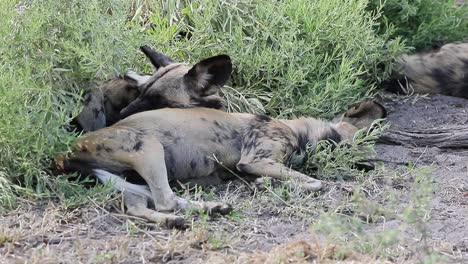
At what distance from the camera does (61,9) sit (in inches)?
194

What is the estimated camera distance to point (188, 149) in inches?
200

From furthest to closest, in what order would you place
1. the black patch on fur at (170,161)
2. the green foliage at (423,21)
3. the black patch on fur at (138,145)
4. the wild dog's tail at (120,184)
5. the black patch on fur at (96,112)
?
the green foliage at (423,21) < the black patch on fur at (96,112) < the black patch on fur at (170,161) < the black patch on fur at (138,145) < the wild dog's tail at (120,184)

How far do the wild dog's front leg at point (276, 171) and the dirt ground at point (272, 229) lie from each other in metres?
0.08

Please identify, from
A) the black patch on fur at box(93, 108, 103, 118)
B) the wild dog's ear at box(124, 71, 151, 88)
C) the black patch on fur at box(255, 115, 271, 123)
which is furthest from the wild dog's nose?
the black patch on fur at box(93, 108, 103, 118)

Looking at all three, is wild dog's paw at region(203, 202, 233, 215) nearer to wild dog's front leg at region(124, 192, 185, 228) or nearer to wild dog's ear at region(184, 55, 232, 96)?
wild dog's front leg at region(124, 192, 185, 228)

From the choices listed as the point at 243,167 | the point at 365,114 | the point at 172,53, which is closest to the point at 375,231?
the point at 243,167

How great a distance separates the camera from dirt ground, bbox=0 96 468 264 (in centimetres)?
379

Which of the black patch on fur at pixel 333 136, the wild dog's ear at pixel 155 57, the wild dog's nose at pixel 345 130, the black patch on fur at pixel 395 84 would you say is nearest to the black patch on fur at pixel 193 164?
the wild dog's ear at pixel 155 57

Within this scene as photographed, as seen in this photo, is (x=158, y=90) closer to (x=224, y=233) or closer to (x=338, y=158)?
(x=338, y=158)

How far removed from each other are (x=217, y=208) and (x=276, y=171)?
0.66m

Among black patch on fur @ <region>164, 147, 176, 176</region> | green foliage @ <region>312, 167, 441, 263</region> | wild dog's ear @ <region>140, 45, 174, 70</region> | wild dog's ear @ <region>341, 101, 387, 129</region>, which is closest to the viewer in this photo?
green foliage @ <region>312, 167, 441, 263</region>

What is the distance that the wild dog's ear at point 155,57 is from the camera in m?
5.62

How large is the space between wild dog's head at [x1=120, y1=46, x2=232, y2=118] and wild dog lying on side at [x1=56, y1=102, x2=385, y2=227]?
166 mm

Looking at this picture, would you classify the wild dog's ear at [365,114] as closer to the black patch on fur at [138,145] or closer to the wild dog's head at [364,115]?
the wild dog's head at [364,115]
